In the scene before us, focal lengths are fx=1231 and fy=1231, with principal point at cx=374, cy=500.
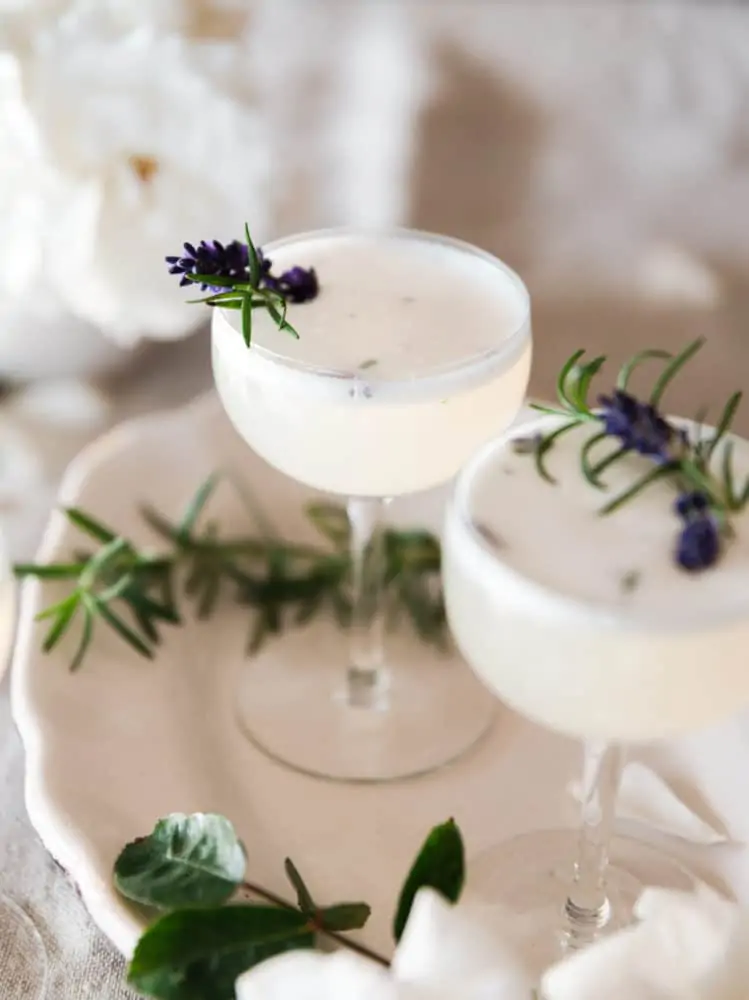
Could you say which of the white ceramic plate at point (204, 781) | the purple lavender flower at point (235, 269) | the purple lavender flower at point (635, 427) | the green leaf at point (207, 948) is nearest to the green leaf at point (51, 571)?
the white ceramic plate at point (204, 781)

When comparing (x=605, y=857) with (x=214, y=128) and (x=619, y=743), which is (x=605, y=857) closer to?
(x=619, y=743)

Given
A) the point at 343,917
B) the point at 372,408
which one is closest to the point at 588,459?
the point at 372,408

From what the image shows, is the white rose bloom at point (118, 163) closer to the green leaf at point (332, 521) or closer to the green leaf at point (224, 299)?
the green leaf at point (332, 521)

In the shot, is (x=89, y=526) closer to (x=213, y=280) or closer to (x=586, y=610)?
(x=213, y=280)

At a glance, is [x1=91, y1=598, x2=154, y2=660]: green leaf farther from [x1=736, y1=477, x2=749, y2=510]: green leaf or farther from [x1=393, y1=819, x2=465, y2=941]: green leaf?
[x1=736, y1=477, x2=749, y2=510]: green leaf

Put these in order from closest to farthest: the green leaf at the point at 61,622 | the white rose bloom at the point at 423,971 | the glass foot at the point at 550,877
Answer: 1. the white rose bloom at the point at 423,971
2. the glass foot at the point at 550,877
3. the green leaf at the point at 61,622

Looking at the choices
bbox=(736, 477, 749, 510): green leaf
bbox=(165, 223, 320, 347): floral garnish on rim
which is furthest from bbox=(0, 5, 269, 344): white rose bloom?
bbox=(736, 477, 749, 510): green leaf
